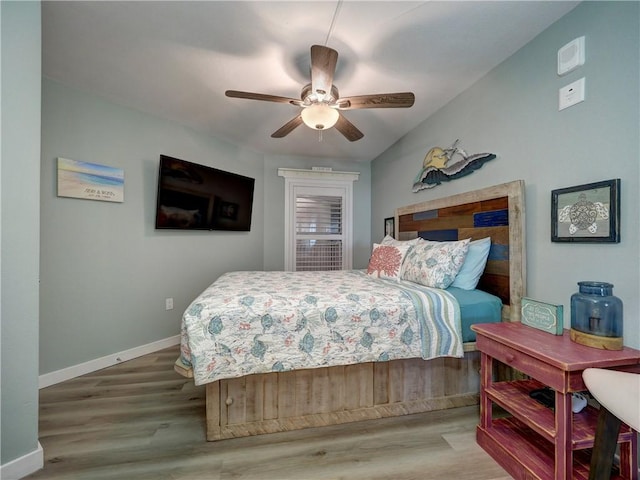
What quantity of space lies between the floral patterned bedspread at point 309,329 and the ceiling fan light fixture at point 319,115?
121 centimetres

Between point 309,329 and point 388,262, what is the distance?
42.1 inches

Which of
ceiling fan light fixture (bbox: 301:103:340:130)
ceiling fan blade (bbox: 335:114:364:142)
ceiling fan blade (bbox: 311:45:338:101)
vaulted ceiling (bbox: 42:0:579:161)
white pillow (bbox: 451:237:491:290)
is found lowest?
white pillow (bbox: 451:237:491:290)

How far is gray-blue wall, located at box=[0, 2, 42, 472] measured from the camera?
1.20 m

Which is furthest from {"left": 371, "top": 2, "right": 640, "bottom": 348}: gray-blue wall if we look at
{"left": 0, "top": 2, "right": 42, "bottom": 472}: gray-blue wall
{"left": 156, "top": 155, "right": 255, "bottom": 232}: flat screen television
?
{"left": 0, "top": 2, "right": 42, "bottom": 472}: gray-blue wall

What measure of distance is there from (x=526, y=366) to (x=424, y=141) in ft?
7.63

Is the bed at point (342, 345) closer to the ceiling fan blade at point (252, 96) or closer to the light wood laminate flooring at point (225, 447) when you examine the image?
the light wood laminate flooring at point (225, 447)

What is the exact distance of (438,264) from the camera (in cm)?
195

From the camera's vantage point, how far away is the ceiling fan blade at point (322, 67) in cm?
151

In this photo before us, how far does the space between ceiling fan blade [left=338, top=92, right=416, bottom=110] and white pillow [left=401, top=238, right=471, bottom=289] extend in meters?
1.07

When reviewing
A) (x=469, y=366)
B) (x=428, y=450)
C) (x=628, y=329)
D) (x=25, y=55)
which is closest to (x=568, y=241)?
(x=628, y=329)

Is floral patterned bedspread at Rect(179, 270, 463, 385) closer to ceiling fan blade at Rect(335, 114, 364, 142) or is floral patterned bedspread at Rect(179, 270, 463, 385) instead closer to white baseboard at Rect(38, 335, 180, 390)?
ceiling fan blade at Rect(335, 114, 364, 142)

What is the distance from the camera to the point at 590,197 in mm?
1391

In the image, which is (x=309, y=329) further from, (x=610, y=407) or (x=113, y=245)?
(x=113, y=245)

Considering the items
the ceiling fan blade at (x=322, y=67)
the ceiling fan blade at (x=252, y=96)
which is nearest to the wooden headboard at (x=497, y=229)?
the ceiling fan blade at (x=322, y=67)
